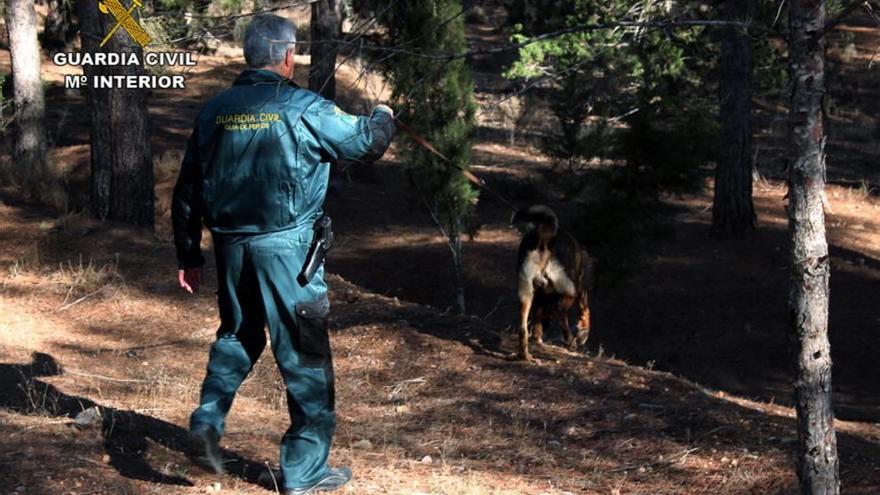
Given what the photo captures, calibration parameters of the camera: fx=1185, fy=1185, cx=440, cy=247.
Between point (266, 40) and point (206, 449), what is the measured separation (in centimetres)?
185

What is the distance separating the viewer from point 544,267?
9039 mm

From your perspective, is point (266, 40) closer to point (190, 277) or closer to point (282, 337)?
point (190, 277)

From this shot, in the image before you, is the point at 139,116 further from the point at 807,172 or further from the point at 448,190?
the point at 807,172

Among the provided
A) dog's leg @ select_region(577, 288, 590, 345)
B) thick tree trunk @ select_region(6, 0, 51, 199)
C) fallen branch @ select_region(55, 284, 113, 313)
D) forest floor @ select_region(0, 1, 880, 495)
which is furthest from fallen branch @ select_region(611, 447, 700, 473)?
thick tree trunk @ select_region(6, 0, 51, 199)

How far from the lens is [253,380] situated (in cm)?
878

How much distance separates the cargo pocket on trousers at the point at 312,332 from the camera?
5.33 metres

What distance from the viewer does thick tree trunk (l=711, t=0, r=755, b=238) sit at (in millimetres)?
18672

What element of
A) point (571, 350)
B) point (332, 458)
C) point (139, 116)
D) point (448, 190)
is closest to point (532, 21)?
point (448, 190)

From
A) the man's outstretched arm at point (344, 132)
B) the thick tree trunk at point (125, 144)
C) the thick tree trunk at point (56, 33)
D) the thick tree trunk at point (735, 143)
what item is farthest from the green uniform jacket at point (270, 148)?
the thick tree trunk at point (56, 33)

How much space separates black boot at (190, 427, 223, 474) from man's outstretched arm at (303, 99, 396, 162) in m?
1.36

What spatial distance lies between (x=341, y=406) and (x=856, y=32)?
125 ft

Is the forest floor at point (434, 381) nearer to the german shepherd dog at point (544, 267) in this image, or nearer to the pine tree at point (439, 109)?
the german shepherd dog at point (544, 267)

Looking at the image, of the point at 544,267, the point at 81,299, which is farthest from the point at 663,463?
the point at 81,299

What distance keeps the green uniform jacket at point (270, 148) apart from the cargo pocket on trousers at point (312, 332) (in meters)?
0.37
